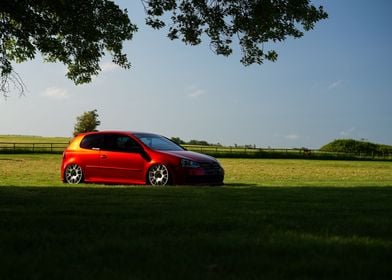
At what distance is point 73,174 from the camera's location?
17.1 m

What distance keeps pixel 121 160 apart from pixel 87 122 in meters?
87.7

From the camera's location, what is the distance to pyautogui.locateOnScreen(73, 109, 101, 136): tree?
4011 inches

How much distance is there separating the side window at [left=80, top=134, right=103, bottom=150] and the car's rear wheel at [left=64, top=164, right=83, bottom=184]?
26.9 inches

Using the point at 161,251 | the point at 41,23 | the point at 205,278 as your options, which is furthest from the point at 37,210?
the point at 41,23

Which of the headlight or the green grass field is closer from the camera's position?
the green grass field

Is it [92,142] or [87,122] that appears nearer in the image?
[92,142]

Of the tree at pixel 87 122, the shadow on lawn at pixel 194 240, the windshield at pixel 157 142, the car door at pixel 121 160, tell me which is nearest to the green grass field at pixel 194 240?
the shadow on lawn at pixel 194 240

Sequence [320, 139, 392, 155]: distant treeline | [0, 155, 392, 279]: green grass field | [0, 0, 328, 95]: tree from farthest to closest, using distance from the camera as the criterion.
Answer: [320, 139, 392, 155]: distant treeline, [0, 0, 328, 95]: tree, [0, 155, 392, 279]: green grass field

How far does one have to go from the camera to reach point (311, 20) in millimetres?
15531

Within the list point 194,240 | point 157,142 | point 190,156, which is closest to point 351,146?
point 157,142

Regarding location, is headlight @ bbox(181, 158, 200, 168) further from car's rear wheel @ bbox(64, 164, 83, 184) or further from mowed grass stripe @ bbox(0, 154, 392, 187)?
car's rear wheel @ bbox(64, 164, 83, 184)

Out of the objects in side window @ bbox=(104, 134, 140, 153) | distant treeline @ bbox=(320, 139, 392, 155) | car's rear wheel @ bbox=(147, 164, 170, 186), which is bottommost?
car's rear wheel @ bbox=(147, 164, 170, 186)

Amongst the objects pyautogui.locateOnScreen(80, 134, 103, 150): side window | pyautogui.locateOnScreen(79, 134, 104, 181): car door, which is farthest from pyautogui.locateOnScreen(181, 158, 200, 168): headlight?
pyautogui.locateOnScreen(80, 134, 103, 150): side window

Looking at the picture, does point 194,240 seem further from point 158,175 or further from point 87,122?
point 87,122
